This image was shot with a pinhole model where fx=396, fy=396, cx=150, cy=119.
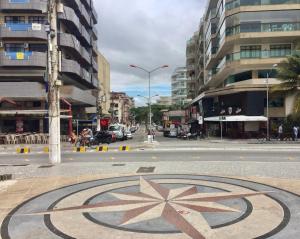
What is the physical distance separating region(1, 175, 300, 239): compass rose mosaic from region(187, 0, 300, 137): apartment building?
33485mm

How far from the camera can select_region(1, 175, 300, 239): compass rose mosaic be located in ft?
24.0

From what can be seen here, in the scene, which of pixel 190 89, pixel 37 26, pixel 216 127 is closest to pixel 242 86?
pixel 216 127

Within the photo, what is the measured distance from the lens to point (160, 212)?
859cm

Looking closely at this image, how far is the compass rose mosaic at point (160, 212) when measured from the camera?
7.31 m

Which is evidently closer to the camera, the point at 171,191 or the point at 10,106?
the point at 171,191

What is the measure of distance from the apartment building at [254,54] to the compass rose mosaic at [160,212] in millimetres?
33485

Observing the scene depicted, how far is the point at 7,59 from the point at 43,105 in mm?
7012

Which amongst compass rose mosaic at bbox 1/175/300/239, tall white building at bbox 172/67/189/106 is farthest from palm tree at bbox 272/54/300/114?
tall white building at bbox 172/67/189/106

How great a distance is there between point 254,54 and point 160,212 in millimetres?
40902

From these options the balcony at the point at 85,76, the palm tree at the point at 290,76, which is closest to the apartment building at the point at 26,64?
the balcony at the point at 85,76

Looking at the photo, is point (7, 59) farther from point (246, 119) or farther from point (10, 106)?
point (246, 119)

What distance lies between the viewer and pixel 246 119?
4381 cm

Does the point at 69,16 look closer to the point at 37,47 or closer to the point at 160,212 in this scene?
the point at 37,47

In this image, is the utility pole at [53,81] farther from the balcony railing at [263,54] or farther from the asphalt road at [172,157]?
the balcony railing at [263,54]
